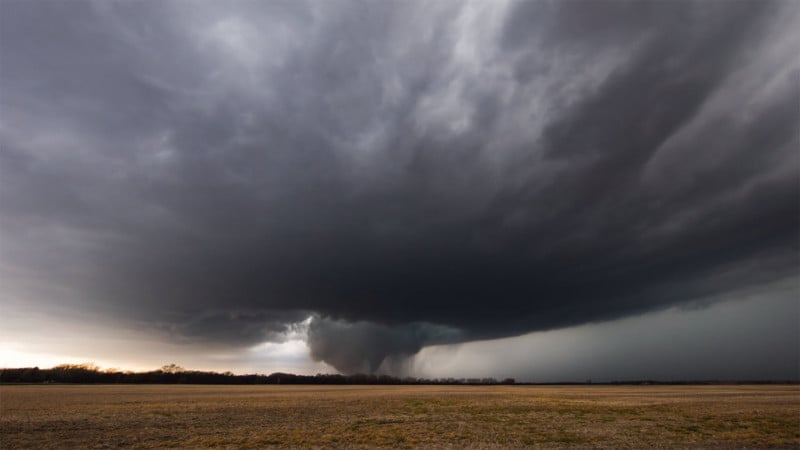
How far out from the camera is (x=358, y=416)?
1750 inches

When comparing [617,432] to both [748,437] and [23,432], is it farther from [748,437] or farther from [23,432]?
[23,432]

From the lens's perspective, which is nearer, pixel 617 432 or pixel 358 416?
pixel 617 432

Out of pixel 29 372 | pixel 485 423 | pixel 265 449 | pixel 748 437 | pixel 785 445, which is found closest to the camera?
pixel 265 449

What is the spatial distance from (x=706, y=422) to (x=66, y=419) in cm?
5791

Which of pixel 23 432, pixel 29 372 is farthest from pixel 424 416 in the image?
pixel 29 372

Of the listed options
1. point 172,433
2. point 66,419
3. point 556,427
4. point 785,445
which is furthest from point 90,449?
point 785,445

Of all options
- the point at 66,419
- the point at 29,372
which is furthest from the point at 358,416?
the point at 29,372

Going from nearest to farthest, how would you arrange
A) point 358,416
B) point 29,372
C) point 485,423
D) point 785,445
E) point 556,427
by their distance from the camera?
point 785,445 → point 556,427 → point 485,423 → point 358,416 → point 29,372

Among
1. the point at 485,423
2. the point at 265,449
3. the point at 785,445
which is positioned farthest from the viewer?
the point at 485,423

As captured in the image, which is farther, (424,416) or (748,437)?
(424,416)

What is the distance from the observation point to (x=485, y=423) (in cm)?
3944

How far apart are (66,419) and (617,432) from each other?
47.4 meters

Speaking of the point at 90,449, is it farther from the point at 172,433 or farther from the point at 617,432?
the point at 617,432

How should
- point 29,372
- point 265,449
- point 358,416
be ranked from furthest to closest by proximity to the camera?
point 29,372, point 358,416, point 265,449
